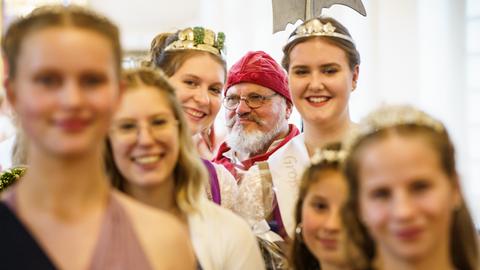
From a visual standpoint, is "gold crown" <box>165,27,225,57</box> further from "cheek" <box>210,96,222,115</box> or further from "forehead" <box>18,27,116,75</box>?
"forehead" <box>18,27,116,75</box>

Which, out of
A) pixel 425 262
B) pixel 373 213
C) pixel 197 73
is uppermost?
pixel 197 73

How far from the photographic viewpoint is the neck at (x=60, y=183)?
159 cm

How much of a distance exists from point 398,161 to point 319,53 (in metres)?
1.08

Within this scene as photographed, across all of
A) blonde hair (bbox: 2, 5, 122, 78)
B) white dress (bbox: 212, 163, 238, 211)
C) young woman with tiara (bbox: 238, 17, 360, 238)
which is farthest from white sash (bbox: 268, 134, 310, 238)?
blonde hair (bbox: 2, 5, 122, 78)

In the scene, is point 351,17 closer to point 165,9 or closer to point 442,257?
point 442,257

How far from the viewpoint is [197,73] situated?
285 cm

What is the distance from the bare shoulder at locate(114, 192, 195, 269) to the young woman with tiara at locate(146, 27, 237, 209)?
991mm

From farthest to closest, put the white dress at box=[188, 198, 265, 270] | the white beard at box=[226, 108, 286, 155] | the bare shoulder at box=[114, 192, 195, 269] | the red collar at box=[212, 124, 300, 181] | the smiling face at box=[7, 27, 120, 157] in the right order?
the white beard at box=[226, 108, 286, 155] → the red collar at box=[212, 124, 300, 181] → the white dress at box=[188, 198, 265, 270] → the bare shoulder at box=[114, 192, 195, 269] → the smiling face at box=[7, 27, 120, 157]

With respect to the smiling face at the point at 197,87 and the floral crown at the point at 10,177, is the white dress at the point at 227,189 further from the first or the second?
the floral crown at the point at 10,177

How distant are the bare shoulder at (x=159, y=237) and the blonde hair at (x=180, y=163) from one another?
500mm

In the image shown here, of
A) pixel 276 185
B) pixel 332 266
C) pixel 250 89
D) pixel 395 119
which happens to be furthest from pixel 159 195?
pixel 250 89

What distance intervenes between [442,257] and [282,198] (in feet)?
3.49

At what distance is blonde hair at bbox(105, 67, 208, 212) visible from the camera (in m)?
2.26

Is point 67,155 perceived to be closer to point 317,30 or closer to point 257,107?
point 317,30
